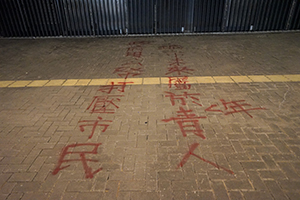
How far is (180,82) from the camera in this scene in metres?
4.84

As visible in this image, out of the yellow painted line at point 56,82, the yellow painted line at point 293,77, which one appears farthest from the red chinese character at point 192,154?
the yellow painted line at point 56,82

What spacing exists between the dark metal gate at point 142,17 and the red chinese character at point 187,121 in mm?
7586

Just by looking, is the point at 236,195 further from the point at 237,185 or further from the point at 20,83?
the point at 20,83

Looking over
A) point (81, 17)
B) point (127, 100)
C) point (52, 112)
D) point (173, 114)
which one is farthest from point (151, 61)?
point (81, 17)

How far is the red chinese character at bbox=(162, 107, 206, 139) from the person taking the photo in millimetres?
3109

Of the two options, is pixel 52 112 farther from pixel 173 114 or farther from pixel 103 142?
pixel 173 114

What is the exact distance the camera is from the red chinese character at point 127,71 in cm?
538

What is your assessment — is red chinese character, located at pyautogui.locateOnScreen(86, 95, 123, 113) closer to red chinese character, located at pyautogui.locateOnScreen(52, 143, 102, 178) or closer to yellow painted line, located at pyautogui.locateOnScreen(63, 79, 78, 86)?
red chinese character, located at pyautogui.locateOnScreen(52, 143, 102, 178)

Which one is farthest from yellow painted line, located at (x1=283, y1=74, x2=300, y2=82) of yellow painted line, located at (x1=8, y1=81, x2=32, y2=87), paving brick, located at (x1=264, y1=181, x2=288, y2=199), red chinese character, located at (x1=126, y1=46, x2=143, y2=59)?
yellow painted line, located at (x1=8, y1=81, x2=32, y2=87)

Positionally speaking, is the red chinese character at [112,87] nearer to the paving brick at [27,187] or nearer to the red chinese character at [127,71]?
the red chinese character at [127,71]

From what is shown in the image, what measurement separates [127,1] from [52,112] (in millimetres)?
7761

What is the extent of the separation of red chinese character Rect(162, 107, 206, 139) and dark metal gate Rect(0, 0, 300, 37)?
7.59 metres

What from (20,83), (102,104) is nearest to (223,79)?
(102,104)

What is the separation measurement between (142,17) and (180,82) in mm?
6422
